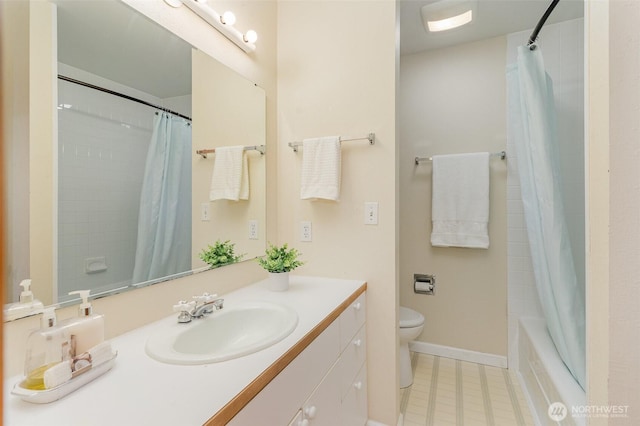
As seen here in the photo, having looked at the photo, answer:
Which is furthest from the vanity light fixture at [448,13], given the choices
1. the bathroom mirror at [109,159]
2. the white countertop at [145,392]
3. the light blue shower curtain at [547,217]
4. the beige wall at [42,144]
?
the white countertop at [145,392]

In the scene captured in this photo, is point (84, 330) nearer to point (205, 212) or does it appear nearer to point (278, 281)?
point (205, 212)

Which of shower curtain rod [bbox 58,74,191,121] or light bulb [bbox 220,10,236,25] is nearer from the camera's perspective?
shower curtain rod [bbox 58,74,191,121]

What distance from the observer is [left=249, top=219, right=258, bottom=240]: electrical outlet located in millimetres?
1518

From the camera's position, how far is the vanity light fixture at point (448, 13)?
176cm

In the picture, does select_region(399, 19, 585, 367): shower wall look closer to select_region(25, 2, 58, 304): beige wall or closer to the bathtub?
the bathtub

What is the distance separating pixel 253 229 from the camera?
154cm

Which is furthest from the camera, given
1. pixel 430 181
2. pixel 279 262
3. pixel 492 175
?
pixel 430 181

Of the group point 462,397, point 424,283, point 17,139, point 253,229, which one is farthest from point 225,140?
point 462,397

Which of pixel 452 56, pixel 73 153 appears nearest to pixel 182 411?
pixel 73 153

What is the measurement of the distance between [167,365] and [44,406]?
22cm

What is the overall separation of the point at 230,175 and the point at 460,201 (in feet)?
5.67

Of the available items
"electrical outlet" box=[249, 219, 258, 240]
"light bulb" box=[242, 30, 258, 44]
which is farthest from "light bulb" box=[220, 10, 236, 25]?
"electrical outlet" box=[249, 219, 258, 240]

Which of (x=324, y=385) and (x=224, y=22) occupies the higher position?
(x=224, y=22)

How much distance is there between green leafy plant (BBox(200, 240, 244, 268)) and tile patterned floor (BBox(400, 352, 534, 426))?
1358 mm
